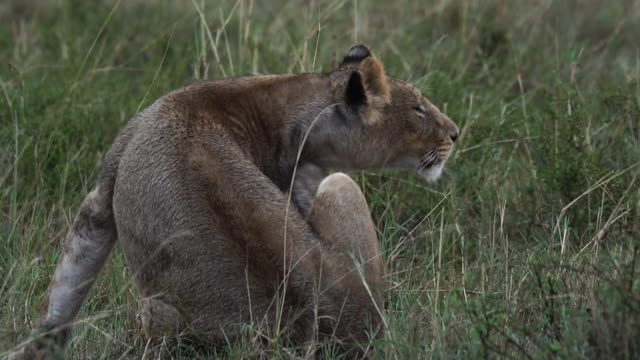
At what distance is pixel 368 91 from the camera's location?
543 centimetres

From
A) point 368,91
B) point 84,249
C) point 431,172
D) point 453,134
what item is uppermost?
point 368,91

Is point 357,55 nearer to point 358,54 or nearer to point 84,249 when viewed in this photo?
point 358,54

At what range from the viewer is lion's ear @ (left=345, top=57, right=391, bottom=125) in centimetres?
529

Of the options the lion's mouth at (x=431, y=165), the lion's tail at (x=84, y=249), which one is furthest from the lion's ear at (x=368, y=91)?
the lion's tail at (x=84, y=249)

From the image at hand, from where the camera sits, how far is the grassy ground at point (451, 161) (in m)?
4.55

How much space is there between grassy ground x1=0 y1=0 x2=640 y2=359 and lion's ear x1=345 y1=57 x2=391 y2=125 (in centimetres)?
52

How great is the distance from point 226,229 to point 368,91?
1.29 meters

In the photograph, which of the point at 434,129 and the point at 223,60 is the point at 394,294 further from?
the point at 223,60

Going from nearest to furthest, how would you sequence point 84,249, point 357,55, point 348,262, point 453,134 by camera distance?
point 348,262
point 84,249
point 357,55
point 453,134

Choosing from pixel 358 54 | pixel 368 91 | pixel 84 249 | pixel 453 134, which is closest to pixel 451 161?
pixel 453 134

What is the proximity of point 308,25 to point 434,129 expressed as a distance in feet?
5.27

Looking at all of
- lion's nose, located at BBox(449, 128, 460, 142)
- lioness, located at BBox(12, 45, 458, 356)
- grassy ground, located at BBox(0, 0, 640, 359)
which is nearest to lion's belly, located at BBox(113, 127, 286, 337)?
lioness, located at BBox(12, 45, 458, 356)

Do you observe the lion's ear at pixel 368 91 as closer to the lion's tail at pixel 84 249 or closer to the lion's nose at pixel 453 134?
the lion's nose at pixel 453 134

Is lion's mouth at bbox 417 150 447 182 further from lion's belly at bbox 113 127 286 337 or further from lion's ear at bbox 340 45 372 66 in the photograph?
lion's belly at bbox 113 127 286 337
